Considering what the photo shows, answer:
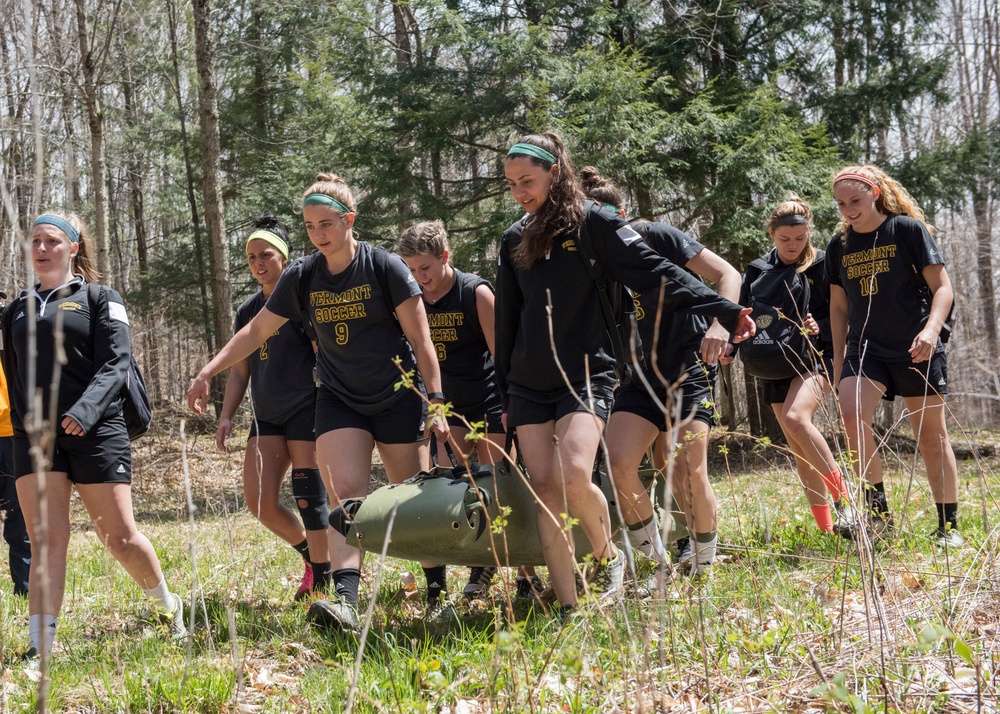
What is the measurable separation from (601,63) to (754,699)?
908 cm

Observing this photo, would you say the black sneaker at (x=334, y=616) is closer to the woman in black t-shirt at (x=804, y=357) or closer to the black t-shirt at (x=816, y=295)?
the woman in black t-shirt at (x=804, y=357)

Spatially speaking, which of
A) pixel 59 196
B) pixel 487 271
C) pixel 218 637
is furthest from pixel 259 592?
pixel 59 196

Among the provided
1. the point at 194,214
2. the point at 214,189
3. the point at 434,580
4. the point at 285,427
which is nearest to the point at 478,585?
the point at 434,580

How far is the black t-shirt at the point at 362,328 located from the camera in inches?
163

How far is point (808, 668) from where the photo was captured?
2.79 m

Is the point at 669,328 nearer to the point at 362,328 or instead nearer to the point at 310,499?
the point at 362,328

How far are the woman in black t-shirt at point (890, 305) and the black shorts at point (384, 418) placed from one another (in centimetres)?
234

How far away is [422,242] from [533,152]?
132 cm

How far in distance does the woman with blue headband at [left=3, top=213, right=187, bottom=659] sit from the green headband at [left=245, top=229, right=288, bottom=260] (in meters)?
1.12

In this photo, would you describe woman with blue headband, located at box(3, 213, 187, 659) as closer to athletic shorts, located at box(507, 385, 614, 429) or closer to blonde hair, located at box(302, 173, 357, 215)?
blonde hair, located at box(302, 173, 357, 215)

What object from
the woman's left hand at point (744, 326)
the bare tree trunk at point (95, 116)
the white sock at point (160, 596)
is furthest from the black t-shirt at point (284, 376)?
the bare tree trunk at point (95, 116)

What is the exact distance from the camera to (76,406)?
3684 mm

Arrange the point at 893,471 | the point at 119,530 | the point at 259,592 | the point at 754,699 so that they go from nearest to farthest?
the point at 754,699 → the point at 119,530 → the point at 259,592 → the point at 893,471

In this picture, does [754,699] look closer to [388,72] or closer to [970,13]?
[388,72]
